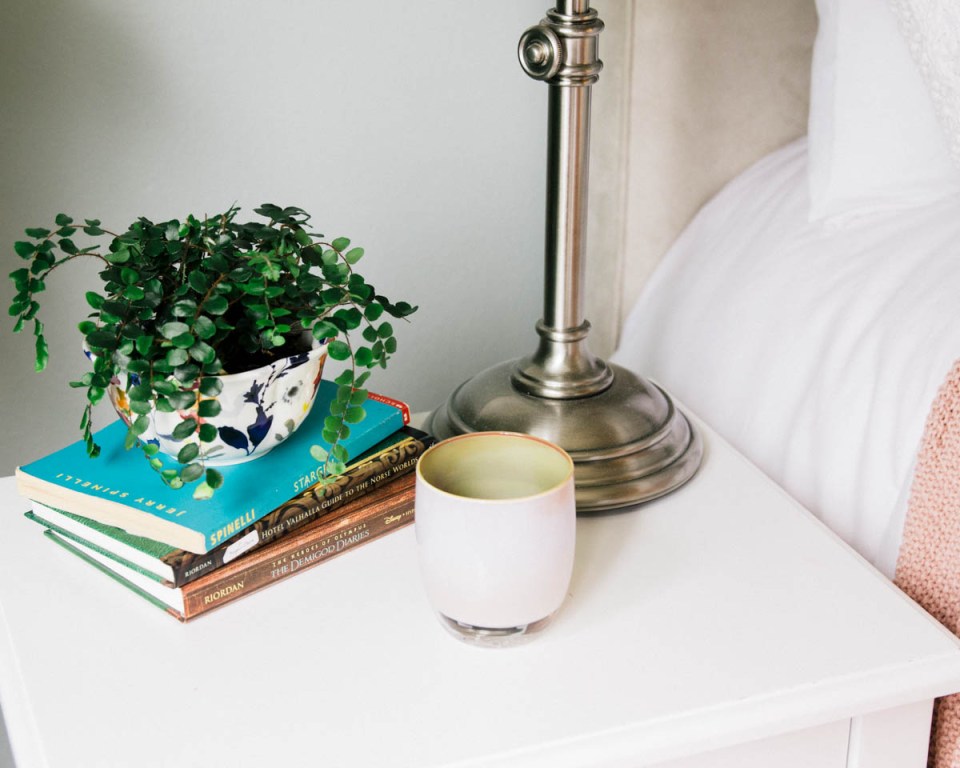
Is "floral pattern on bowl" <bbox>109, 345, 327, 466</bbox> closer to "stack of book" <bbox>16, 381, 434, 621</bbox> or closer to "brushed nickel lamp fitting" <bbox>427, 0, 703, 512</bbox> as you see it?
"stack of book" <bbox>16, 381, 434, 621</bbox>

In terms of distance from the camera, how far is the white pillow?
2.81 ft

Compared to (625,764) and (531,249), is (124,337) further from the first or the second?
(531,249)

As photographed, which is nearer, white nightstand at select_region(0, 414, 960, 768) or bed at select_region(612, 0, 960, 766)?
white nightstand at select_region(0, 414, 960, 768)

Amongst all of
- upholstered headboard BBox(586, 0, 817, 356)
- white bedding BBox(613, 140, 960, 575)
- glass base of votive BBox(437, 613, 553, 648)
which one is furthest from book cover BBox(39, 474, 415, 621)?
upholstered headboard BBox(586, 0, 817, 356)

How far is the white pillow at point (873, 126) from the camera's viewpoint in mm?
857

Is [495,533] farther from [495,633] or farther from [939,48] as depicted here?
[939,48]

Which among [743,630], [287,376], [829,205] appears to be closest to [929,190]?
[829,205]

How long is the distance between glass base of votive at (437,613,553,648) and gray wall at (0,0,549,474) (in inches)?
19.2

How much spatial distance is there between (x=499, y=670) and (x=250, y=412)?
0.21 meters

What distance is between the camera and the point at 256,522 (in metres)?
0.60

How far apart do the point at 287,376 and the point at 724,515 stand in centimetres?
31

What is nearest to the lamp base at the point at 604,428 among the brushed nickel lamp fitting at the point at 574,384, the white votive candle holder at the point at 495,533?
the brushed nickel lamp fitting at the point at 574,384

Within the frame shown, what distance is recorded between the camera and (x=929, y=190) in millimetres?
860

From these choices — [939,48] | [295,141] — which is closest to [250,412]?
[295,141]
